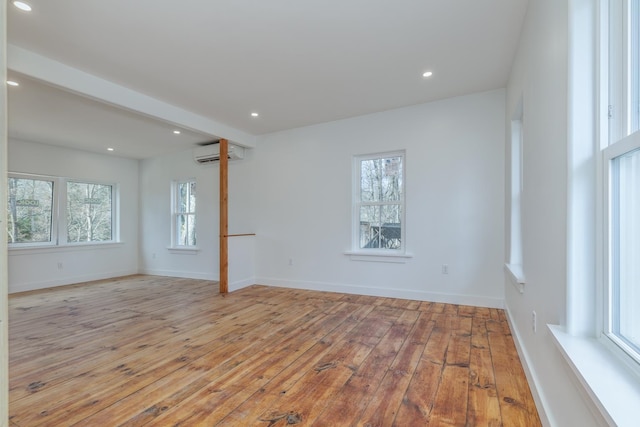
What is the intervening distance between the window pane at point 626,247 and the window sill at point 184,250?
19.5 ft

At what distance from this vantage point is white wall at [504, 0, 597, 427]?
1.26 metres

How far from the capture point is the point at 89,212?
19.7 ft

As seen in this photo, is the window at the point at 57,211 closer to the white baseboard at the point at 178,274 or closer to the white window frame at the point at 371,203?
the white baseboard at the point at 178,274

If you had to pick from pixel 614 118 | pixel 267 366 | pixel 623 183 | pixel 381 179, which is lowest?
pixel 267 366

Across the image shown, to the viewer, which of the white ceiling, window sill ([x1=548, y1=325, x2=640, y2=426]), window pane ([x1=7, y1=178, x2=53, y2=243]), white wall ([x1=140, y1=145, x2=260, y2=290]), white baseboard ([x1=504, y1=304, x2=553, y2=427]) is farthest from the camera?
white wall ([x1=140, y1=145, x2=260, y2=290])

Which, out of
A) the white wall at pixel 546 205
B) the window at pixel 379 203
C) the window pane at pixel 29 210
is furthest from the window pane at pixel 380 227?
the window pane at pixel 29 210

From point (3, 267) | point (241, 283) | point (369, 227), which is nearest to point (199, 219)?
point (241, 283)

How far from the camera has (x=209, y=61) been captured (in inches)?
111

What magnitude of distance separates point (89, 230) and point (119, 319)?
12.1 ft

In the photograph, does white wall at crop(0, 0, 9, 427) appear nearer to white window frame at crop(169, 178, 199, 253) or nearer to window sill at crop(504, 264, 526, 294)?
window sill at crop(504, 264, 526, 294)

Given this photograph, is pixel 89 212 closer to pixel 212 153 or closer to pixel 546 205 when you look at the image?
pixel 212 153

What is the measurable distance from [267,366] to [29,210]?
576 cm

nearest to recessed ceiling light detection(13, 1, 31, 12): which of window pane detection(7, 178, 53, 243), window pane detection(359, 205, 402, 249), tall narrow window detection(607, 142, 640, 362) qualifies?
tall narrow window detection(607, 142, 640, 362)

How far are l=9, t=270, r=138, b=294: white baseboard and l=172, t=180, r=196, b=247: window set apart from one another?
1.42 meters
